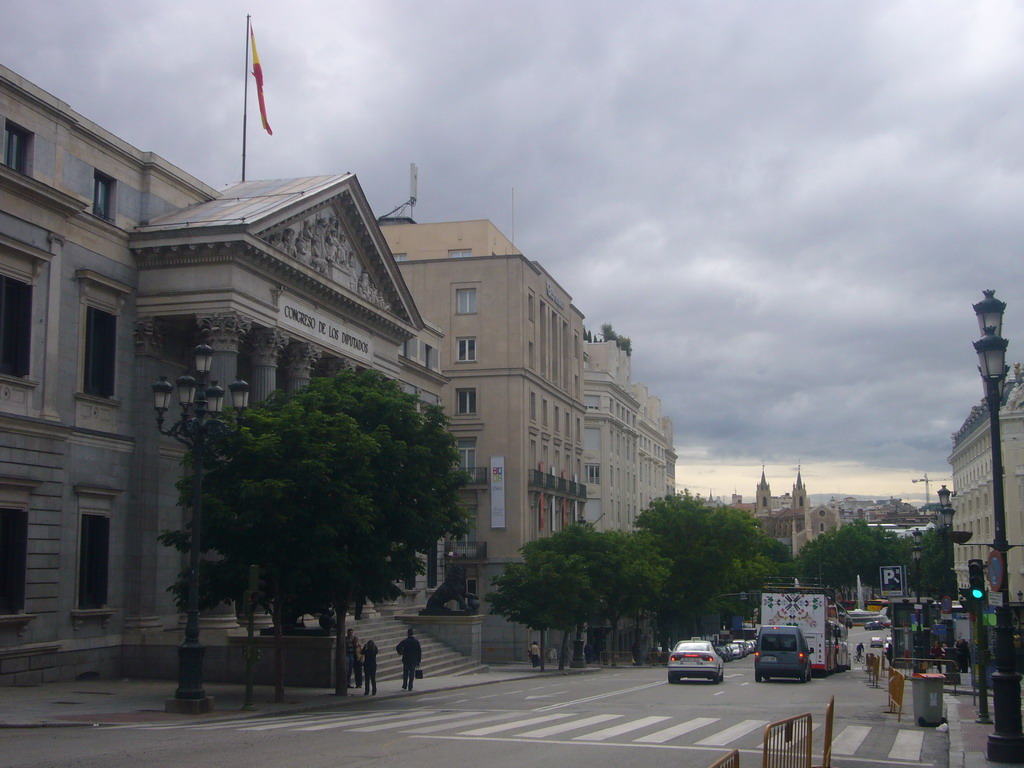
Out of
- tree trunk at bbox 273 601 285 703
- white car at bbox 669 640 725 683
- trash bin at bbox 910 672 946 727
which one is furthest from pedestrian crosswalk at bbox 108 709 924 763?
white car at bbox 669 640 725 683

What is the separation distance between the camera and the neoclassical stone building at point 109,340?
29.5 metres

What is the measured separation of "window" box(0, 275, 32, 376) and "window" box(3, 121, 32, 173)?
3186 mm

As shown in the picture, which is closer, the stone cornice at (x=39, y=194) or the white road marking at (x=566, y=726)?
the white road marking at (x=566, y=726)

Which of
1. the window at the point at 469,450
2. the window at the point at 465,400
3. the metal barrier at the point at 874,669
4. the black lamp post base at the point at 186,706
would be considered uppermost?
the window at the point at 465,400

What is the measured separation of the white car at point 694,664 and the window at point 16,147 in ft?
85.5

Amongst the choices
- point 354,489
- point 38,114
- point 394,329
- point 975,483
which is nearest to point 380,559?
point 354,489

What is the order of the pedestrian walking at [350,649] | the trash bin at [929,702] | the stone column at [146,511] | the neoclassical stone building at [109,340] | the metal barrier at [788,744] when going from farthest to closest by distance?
the stone column at [146,511], the pedestrian walking at [350,649], the neoclassical stone building at [109,340], the trash bin at [929,702], the metal barrier at [788,744]

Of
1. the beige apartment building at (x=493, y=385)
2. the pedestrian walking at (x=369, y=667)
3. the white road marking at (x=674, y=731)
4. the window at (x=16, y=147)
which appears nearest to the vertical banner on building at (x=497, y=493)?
the beige apartment building at (x=493, y=385)

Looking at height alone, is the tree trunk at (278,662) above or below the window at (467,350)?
below

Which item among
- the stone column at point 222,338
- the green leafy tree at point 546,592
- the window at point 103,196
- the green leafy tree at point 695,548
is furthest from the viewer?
the green leafy tree at point 695,548

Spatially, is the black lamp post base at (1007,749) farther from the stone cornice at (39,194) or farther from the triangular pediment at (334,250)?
the triangular pediment at (334,250)

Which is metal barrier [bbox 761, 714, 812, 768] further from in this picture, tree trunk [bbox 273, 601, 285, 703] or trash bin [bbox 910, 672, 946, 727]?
tree trunk [bbox 273, 601, 285, 703]

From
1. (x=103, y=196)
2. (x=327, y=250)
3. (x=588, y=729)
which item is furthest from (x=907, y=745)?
(x=327, y=250)

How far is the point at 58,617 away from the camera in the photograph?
100ft
